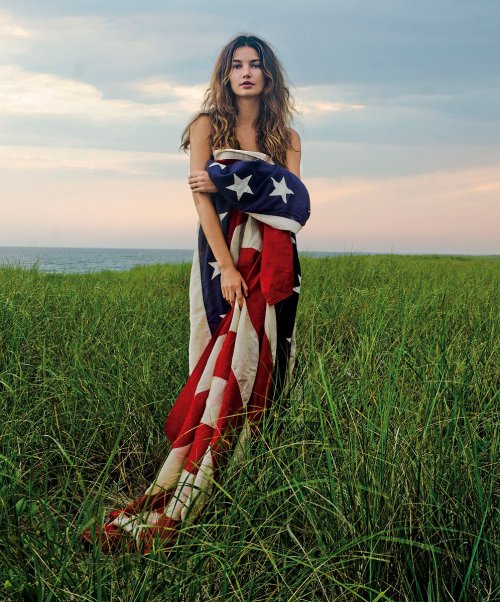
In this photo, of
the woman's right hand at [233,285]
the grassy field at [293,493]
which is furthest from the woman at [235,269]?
the grassy field at [293,493]

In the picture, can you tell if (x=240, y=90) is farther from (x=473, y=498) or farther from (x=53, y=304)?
(x=53, y=304)

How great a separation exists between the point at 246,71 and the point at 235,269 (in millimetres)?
904

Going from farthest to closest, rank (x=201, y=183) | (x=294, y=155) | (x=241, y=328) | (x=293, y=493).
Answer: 1. (x=294, y=155)
2. (x=201, y=183)
3. (x=241, y=328)
4. (x=293, y=493)

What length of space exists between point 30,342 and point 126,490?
1520mm

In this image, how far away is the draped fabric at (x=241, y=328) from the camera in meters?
2.41

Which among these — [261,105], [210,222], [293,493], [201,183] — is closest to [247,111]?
[261,105]

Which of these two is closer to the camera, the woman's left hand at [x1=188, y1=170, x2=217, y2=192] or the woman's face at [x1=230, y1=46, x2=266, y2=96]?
the woman's left hand at [x1=188, y1=170, x2=217, y2=192]

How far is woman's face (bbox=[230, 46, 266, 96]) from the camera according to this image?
8.89 feet

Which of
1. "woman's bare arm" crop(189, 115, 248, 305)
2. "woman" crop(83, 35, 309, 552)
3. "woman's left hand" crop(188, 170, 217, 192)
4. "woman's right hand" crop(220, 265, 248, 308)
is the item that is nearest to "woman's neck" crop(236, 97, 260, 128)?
"woman" crop(83, 35, 309, 552)

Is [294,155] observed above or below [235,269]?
above

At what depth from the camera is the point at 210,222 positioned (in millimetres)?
2600

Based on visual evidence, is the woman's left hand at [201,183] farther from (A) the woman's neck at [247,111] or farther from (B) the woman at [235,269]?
(A) the woman's neck at [247,111]

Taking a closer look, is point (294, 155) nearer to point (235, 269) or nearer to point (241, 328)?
point (235, 269)

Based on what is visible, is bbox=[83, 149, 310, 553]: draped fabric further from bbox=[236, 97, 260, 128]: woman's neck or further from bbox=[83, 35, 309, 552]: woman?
bbox=[236, 97, 260, 128]: woman's neck
